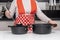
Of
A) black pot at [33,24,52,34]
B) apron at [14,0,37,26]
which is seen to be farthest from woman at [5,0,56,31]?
black pot at [33,24,52,34]

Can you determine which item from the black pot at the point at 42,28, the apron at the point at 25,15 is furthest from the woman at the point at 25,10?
the black pot at the point at 42,28

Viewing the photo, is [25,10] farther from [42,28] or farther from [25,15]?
[42,28]

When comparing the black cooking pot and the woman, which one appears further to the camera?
the woman

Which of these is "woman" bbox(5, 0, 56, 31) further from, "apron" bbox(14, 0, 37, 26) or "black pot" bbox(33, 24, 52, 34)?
"black pot" bbox(33, 24, 52, 34)

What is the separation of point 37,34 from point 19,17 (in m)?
0.43

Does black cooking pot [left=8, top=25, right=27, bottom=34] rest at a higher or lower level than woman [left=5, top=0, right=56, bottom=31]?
lower

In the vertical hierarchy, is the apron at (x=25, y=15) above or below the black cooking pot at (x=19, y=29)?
above

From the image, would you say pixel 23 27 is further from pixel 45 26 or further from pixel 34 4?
pixel 34 4

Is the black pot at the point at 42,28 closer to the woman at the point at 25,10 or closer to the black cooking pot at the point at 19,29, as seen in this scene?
the black cooking pot at the point at 19,29

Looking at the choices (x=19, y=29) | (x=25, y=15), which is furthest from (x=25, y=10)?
(x=19, y=29)

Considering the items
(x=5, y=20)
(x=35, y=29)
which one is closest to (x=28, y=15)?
(x=35, y=29)

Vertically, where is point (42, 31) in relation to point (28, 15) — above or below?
below

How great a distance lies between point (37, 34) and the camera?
141 centimetres

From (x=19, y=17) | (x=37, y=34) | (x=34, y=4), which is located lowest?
(x=37, y=34)
